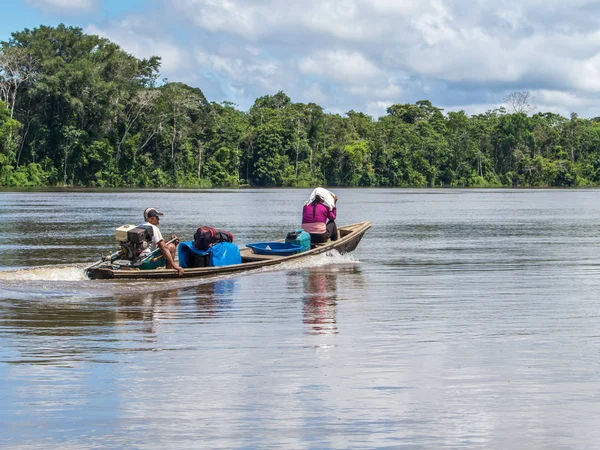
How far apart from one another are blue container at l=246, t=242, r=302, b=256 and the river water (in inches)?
13.9

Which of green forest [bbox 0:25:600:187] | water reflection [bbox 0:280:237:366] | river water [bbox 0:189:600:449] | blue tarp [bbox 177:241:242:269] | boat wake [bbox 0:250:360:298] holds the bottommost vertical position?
river water [bbox 0:189:600:449]

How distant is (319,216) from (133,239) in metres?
4.58

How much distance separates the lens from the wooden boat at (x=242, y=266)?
13.1m

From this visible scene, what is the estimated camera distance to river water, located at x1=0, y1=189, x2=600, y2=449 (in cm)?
606

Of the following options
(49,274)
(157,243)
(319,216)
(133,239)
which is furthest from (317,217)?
(49,274)

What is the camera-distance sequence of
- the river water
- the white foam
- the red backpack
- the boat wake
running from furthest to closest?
the red backpack < the white foam < the boat wake < the river water

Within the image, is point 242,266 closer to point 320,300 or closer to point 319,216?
point 320,300

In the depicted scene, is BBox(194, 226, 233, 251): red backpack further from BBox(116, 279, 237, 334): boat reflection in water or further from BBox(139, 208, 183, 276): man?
BBox(139, 208, 183, 276): man

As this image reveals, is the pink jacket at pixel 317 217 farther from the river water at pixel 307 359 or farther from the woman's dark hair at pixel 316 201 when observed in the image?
the river water at pixel 307 359

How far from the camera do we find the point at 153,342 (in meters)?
8.99

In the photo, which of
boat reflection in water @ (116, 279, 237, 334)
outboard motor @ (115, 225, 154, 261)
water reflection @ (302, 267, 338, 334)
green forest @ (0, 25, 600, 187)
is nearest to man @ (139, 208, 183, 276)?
outboard motor @ (115, 225, 154, 261)

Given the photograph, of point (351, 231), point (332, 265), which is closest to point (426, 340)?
point (332, 265)

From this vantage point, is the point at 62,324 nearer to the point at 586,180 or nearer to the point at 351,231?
the point at 351,231

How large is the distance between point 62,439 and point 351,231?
1268 cm
